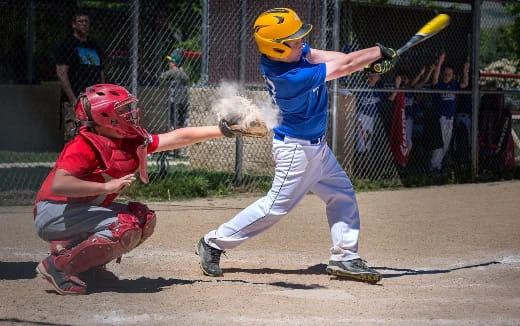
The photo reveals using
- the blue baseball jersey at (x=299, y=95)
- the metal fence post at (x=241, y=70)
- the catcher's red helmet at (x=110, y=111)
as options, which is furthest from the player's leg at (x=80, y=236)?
the metal fence post at (x=241, y=70)

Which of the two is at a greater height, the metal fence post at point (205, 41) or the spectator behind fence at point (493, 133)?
the metal fence post at point (205, 41)

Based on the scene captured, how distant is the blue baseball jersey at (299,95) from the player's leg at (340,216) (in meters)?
0.30

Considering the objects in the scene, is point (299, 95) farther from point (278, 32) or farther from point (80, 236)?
point (80, 236)

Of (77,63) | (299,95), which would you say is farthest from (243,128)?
(77,63)

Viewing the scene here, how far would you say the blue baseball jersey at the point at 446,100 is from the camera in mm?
12000

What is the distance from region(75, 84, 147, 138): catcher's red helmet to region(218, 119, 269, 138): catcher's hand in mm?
508

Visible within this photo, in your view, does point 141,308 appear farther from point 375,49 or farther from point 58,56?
point 58,56

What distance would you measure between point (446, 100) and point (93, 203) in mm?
7912

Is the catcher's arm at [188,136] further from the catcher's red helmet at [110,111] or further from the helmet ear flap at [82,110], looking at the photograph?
the helmet ear flap at [82,110]

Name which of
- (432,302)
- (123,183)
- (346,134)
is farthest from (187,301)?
(346,134)

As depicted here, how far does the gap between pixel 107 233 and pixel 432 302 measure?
2.00 m

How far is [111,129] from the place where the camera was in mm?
5047

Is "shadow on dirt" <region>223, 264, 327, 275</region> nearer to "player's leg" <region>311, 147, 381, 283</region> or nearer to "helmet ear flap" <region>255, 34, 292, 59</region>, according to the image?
"player's leg" <region>311, 147, 381, 283</region>

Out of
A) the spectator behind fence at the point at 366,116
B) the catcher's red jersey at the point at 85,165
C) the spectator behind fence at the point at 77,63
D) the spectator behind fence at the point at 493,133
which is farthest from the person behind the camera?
the spectator behind fence at the point at 493,133
